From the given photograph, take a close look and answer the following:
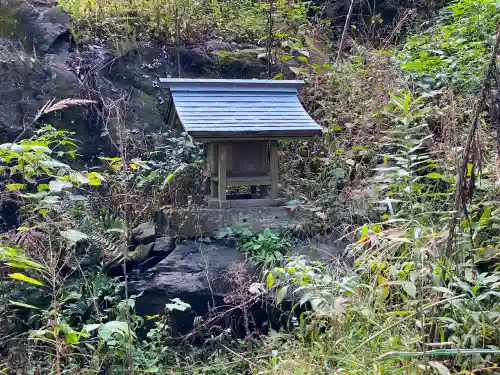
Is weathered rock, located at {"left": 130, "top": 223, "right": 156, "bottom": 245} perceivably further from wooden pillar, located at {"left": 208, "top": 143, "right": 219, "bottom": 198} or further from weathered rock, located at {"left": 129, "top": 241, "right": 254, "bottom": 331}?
wooden pillar, located at {"left": 208, "top": 143, "right": 219, "bottom": 198}

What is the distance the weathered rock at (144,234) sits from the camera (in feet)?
15.7

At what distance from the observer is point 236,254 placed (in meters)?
4.35

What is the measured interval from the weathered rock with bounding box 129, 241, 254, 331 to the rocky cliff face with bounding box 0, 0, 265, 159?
7.93 feet

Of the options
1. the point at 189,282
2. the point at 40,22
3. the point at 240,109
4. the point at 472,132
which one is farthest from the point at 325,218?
the point at 40,22

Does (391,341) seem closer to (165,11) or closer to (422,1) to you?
(165,11)

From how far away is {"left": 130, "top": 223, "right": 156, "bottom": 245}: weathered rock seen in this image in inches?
188

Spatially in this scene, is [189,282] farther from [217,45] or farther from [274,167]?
[217,45]

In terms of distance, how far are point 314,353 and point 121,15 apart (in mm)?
6090

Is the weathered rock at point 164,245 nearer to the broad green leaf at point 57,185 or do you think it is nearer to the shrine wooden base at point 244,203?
the shrine wooden base at point 244,203

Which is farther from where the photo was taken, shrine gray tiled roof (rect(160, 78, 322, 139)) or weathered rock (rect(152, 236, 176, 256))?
weathered rock (rect(152, 236, 176, 256))

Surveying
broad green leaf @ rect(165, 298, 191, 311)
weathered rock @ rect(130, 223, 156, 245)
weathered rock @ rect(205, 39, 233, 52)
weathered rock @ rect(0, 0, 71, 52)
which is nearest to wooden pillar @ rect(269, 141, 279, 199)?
weathered rock @ rect(130, 223, 156, 245)

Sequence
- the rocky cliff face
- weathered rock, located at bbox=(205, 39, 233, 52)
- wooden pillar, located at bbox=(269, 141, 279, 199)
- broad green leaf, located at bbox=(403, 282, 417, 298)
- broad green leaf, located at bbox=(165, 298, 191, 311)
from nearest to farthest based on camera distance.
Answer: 1. broad green leaf, located at bbox=(403, 282, 417, 298)
2. broad green leaf, located at bbox=(165, 298, 191, 311)
3. wooden pillar, located at bbox=(269, 141, 279, 199)
4. the rocky cliff face
5. weathered rock, located at bbox=(205, 39, 233, 52)

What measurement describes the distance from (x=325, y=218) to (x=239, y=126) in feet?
3.82

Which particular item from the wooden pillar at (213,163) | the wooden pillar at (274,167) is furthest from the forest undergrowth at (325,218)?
the wooden pillar at (213,163)
